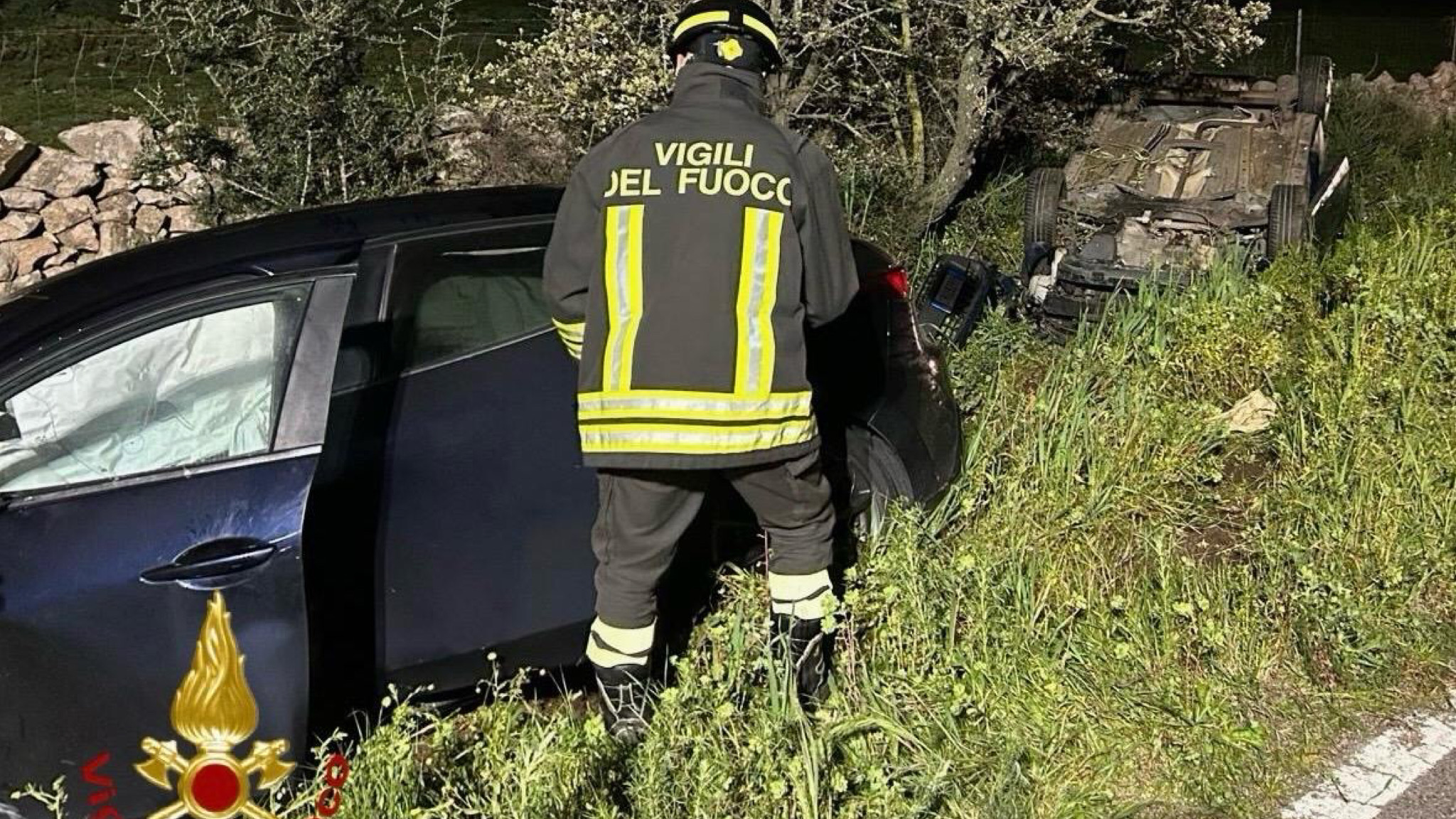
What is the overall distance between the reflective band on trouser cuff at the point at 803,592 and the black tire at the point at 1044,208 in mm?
4644

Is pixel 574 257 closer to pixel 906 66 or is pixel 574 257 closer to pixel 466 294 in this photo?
pixel 466 294

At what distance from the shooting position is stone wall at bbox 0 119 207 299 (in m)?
7.47

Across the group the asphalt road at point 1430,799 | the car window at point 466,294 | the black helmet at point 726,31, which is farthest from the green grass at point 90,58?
the asphalt road at point 1430,799

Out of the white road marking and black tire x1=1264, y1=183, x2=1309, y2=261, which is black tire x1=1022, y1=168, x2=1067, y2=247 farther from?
the white road marking

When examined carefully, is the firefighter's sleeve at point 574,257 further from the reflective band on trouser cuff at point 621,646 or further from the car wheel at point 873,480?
the car wheel at point 873,480

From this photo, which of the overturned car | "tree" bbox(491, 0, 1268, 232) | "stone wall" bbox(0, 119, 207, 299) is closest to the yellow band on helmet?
"tree" bbox(491, 0, 1268, 232)

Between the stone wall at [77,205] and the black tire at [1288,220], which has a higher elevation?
the stone wall at [77,205]

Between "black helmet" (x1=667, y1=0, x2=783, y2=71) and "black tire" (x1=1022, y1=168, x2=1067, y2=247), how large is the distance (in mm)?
4737

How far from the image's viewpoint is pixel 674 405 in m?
3.39

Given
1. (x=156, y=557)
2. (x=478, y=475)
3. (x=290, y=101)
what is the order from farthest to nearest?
(x=290, y=101) < (x=478, y=475) < (x=156, y=557)

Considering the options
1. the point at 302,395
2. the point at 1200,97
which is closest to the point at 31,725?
the point at 302,395

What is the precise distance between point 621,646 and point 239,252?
51.8 inches

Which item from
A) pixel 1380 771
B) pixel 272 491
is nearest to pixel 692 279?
pixel 272 491

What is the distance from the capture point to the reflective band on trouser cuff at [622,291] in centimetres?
339
